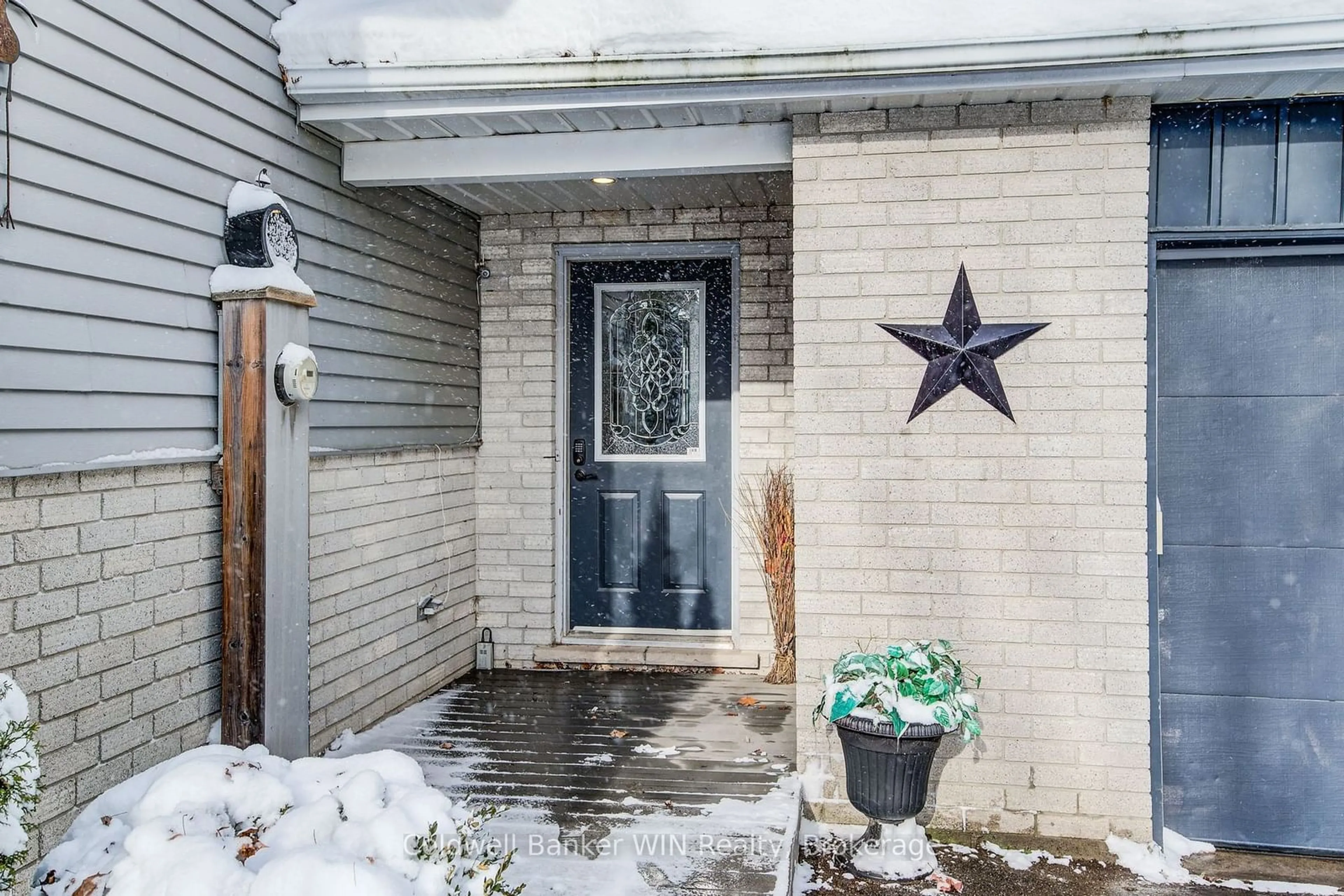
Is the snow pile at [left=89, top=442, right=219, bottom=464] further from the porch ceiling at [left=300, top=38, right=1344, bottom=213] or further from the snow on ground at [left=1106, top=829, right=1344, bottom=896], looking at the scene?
the snow on ground at [left=1106, top=829, right=1344, bottom=896]

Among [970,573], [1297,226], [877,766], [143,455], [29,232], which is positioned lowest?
[877,766]

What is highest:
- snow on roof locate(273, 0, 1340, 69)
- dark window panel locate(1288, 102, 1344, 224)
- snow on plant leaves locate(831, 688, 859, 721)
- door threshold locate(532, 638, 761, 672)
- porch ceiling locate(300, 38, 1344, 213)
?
snow on roof locate(273, 0, 1340, 69)

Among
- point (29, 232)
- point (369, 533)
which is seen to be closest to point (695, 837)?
point (369, 533)

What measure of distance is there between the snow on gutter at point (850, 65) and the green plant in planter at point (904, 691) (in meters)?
1.99

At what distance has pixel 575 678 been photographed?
16.4 feet

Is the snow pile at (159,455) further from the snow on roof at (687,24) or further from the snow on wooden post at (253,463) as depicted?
the snow on roof at (687,24)

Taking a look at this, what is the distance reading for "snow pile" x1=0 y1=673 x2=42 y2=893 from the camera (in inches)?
63.9

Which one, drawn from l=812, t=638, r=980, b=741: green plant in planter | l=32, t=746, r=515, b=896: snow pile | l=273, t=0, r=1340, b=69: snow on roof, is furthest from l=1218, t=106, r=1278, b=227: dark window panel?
l=32, t=746, r=515, b=896: snow pile

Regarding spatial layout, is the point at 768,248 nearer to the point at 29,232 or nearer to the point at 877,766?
the point at 877,766

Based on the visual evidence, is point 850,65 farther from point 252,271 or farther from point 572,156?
point 252,271

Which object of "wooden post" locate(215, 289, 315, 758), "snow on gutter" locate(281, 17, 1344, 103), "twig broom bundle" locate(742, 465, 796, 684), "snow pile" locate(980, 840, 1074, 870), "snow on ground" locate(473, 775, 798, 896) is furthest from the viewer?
"twig broom bundle" locate(742, 465, 796, 684)

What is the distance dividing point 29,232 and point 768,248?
3.44 m

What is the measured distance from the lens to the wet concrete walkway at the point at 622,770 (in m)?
2.86

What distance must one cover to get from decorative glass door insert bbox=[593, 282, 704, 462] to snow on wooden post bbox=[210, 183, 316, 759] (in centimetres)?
224
